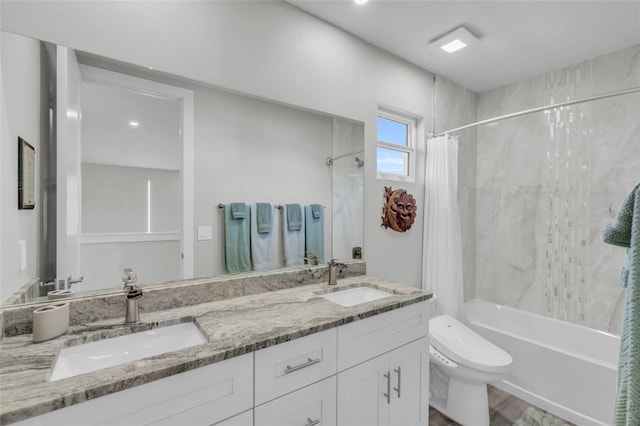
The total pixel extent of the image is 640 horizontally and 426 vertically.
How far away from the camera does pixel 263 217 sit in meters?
1.59

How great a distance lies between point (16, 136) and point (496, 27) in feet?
8.46

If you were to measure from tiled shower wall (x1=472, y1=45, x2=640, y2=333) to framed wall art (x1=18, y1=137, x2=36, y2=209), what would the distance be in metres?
3.32

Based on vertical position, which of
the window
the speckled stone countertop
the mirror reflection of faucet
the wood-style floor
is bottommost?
the wood-style floor

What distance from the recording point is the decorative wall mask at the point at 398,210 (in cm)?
217

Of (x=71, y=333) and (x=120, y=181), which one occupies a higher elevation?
(x=120, y=181)

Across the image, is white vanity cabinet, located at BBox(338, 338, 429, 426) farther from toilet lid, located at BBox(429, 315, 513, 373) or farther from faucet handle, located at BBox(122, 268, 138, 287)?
faucet handle, located at BBox(122, 268, 138, 287)

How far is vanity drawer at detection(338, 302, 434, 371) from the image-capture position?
1220 millimetres

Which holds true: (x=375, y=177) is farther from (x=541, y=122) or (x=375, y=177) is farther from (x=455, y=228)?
(x=541, y=122)

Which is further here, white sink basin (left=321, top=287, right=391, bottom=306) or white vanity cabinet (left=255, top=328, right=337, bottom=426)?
white sink basin (left=321, top=287, right=391, bottom=306)

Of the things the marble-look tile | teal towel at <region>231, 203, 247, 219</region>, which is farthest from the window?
teal towel at <region>231, 203, 247, 219</region>

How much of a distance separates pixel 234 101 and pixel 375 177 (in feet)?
3.60

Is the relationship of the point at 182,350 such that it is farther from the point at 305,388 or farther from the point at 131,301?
the point at 305,388

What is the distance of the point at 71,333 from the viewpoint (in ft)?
3.29

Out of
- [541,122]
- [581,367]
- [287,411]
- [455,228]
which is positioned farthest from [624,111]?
[287,411]
